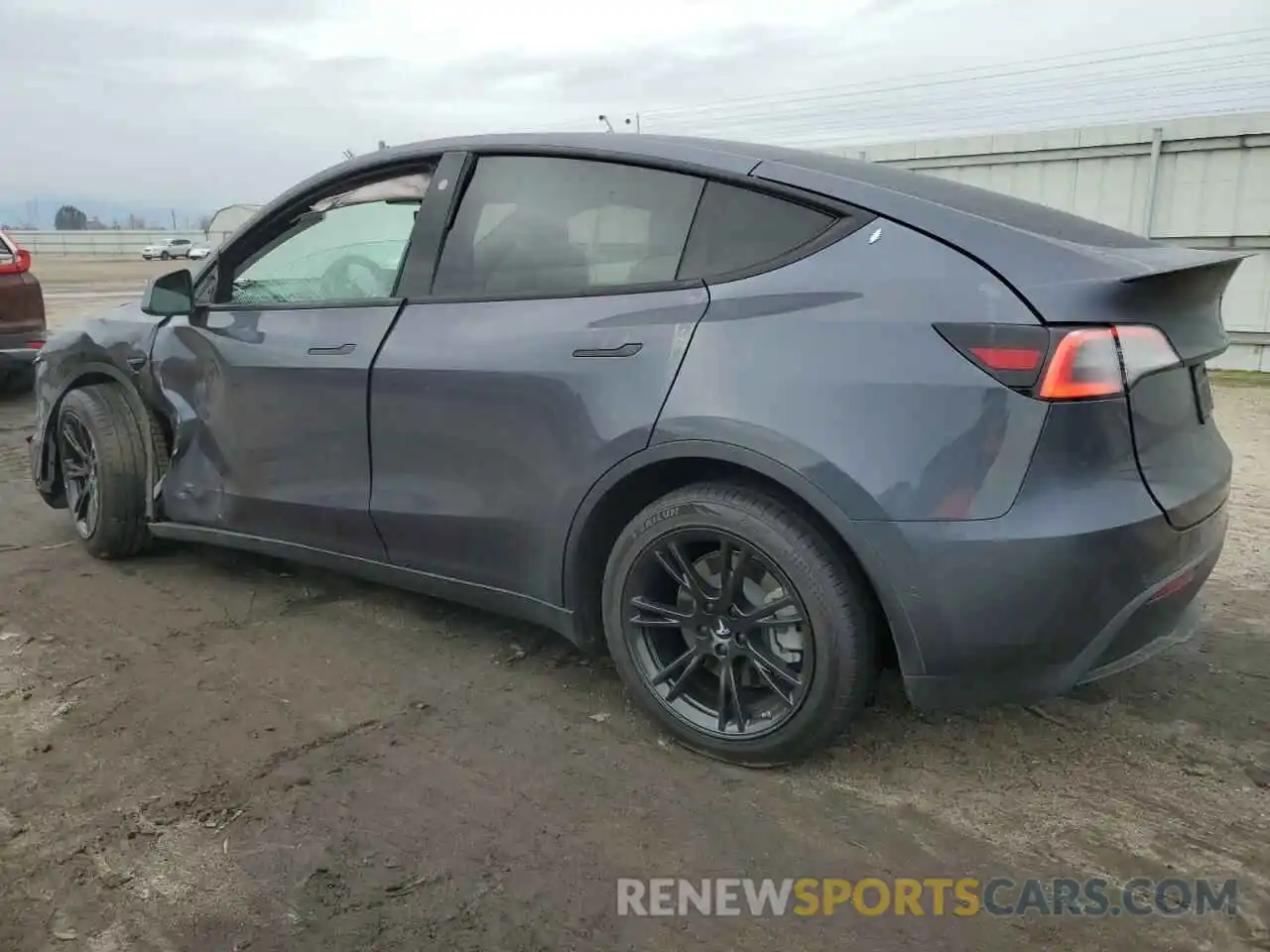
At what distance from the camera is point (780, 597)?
252 centimetres

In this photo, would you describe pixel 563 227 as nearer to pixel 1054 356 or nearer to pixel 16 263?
pixel 1054 356

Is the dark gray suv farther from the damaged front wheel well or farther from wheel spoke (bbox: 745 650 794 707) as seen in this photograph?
the damaged front wheel well

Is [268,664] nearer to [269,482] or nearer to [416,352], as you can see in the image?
[269,482]

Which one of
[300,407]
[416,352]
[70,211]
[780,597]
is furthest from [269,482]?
[70,211]

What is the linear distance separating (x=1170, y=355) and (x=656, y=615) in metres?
1.44

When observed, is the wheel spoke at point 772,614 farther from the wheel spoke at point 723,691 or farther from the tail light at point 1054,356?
the tail light at point 1054,356

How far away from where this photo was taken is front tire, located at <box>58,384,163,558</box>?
406cm

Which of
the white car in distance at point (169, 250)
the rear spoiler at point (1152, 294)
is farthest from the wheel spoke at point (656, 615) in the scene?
the white car in distance at point (169, 250)

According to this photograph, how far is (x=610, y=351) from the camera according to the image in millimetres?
2715

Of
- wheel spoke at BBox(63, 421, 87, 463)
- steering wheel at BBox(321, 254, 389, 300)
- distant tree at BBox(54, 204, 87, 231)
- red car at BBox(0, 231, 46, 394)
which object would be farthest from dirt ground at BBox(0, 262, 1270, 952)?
distant tree at BBox(54, 204, 87, 231)

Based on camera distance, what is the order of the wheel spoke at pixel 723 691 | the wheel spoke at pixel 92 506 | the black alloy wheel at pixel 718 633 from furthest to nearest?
the wheel spoke at pixel 92 506
the wheel spoke at pixel 723 691
the black alloy wheel at pixel 718 633

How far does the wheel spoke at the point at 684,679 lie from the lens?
2703 millimetres

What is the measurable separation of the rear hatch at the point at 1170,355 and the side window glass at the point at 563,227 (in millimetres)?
1027

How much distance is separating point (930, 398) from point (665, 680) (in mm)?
1077
